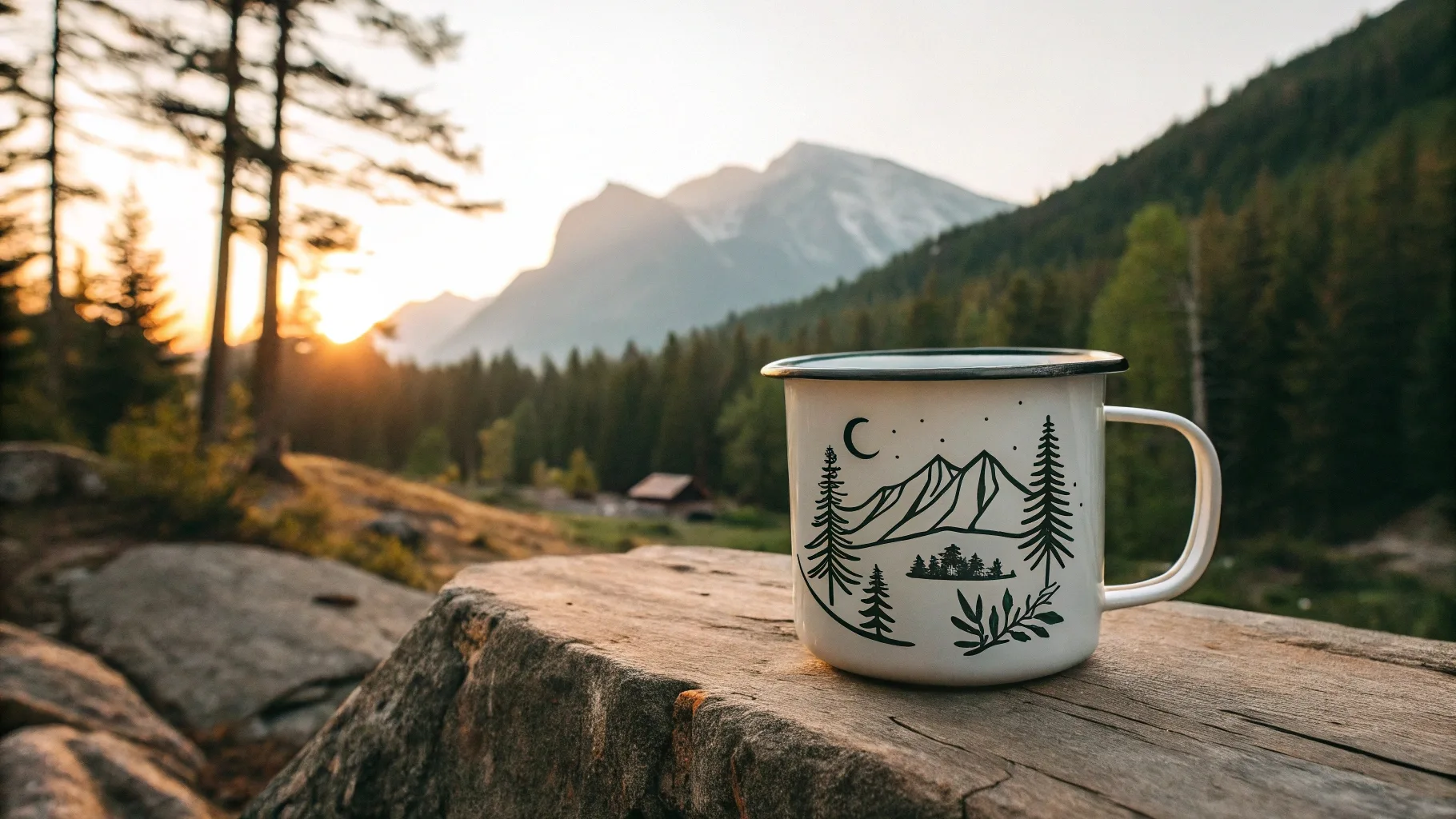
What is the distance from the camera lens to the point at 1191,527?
44.6 inches

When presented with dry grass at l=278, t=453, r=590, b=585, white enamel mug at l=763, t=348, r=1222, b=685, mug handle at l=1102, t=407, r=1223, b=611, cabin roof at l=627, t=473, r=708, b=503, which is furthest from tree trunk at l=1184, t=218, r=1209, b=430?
cabin roof at l=627, t=473, r=708, b=503

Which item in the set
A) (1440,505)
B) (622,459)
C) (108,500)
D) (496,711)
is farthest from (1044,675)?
(622,459)

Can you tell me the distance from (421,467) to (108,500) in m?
36.3

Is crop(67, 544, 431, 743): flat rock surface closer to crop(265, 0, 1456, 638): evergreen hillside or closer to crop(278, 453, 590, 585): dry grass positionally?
crop(278, 453, 590, 585): dry grass

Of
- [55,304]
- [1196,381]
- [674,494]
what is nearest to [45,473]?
[55,304]

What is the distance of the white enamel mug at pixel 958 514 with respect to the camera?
102cm

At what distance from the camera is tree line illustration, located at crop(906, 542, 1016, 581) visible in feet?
3.40

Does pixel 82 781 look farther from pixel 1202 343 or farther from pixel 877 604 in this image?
pixel 1202 343

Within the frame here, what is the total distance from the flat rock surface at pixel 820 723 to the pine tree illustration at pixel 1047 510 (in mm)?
186

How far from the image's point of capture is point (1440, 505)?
20531 mm

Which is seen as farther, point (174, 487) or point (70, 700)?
point (174, 487)

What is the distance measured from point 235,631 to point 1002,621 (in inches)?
223

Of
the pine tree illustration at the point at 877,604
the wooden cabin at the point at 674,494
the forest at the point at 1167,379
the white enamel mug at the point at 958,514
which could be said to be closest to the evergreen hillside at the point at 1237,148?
the forest at the point at 1167,379

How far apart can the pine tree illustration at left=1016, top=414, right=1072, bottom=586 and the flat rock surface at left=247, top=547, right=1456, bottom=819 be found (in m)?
0.19
